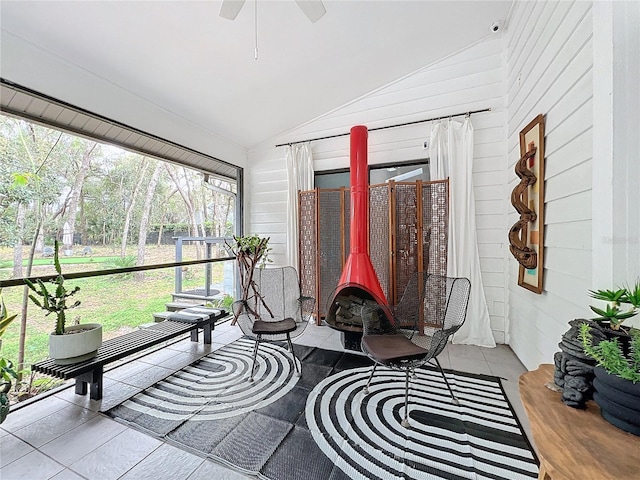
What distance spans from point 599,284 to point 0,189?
405 cm

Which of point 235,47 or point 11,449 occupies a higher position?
point 235,47

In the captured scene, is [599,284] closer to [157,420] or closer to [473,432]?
[473,432]

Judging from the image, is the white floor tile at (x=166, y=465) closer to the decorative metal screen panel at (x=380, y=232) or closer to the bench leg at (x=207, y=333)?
the bench leg at (x=207, y=333)

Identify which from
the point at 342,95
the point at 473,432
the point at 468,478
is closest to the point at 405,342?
the point at 473,432

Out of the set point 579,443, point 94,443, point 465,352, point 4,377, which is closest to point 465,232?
point 465,352

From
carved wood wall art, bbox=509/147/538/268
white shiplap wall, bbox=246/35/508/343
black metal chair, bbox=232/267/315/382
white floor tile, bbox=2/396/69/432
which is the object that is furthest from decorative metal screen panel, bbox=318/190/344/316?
white floor tile, bbox=2/396/69/432

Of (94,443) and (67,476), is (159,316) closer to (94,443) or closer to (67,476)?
(94,443)

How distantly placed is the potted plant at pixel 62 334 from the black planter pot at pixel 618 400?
304cm

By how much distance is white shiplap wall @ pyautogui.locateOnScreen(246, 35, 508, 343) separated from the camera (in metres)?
3.24

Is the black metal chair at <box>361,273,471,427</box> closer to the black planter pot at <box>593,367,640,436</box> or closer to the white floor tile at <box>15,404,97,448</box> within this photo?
the black planter pot at <box>593,367,640,436</box>

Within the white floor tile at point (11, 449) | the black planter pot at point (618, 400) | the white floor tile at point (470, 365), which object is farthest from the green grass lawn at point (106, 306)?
the white floor tile at point (470, 365)

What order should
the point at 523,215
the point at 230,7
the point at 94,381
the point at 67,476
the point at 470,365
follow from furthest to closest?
1. the point at 470,365
2. the point at 523,215
3. the point at 94,381
4. the point at 230,7
5. the point at 67,476

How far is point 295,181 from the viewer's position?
14.1 feet

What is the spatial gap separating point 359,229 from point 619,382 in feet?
8.60
